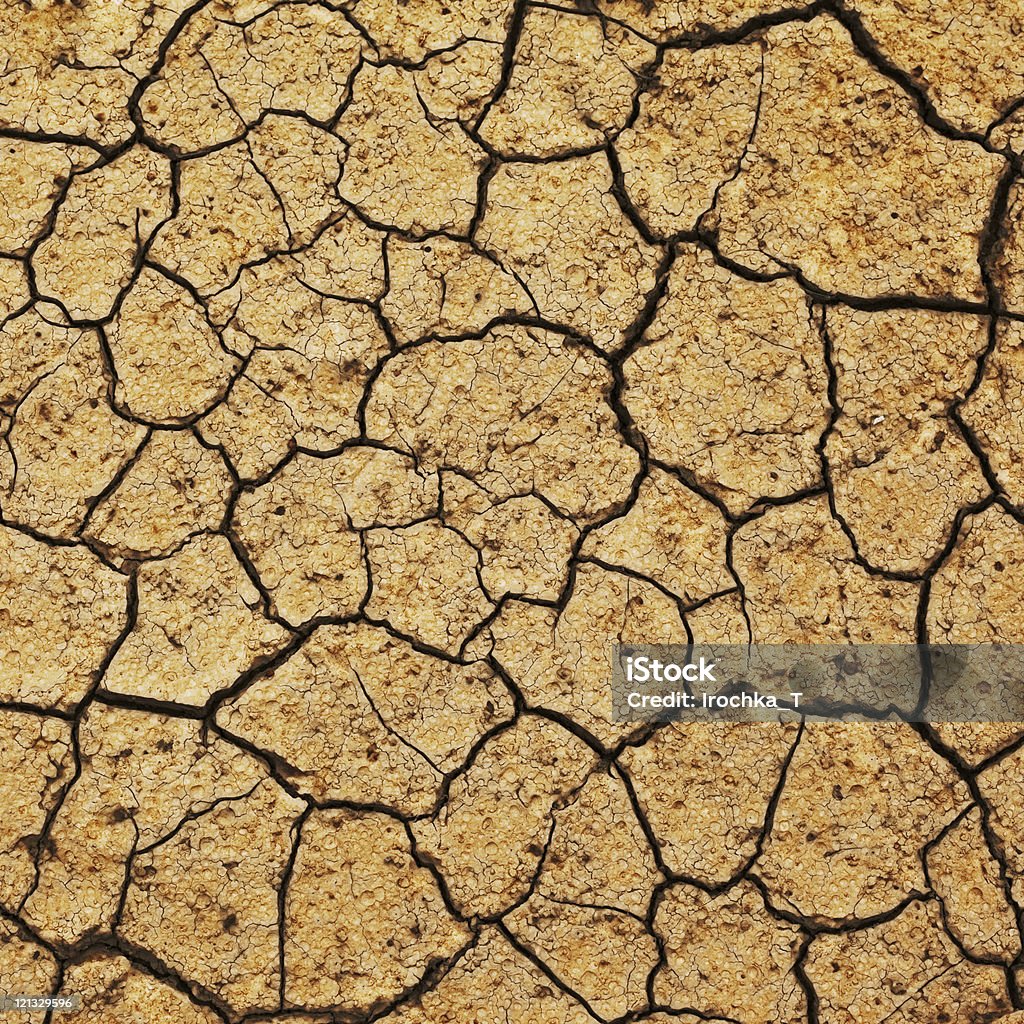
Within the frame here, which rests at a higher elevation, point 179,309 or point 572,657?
point 179,309

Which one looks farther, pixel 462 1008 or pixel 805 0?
pixel 805 0

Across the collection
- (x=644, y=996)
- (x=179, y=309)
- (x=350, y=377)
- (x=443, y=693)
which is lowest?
(x=644, y=996)

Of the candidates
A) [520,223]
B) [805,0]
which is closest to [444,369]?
[520,223]

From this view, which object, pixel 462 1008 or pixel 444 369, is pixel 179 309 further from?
pixel 462 1008

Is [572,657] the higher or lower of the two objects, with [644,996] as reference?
higher

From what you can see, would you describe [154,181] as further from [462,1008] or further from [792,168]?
[462,1008]

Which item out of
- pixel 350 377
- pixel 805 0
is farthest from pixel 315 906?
pixel 805 0
